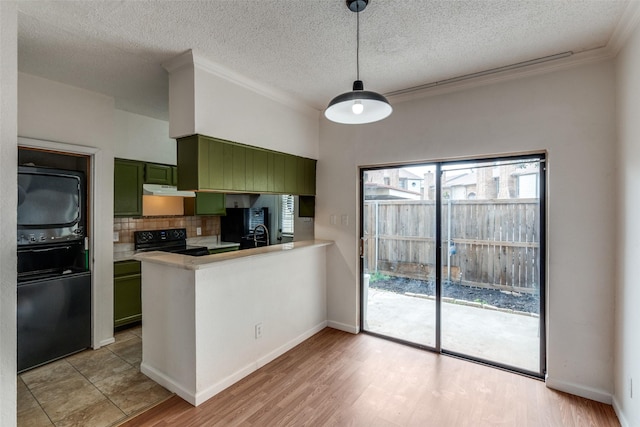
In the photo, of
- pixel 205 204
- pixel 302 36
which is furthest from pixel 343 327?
pixel 302 36

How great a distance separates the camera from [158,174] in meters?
4.12

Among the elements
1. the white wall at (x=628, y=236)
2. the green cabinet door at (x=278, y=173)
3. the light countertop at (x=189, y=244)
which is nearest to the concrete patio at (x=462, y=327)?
the white wall at (x=628, y=236)

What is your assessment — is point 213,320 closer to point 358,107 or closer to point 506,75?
point 358,107

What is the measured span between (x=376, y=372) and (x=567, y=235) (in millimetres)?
2002

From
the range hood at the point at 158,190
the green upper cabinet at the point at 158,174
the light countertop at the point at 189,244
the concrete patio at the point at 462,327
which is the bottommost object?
the concrete patio at the point at 462,327

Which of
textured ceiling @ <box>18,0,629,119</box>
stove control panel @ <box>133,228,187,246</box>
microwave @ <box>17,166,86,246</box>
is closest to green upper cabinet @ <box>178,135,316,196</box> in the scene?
textured ceiling @ <box>18,0,629,119</box>

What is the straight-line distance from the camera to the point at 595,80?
2.39 m

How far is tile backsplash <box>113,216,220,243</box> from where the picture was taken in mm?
4047

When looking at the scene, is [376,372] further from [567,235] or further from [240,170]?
[240,170]

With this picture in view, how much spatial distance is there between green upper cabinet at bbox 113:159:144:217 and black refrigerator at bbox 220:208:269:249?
1434 mm

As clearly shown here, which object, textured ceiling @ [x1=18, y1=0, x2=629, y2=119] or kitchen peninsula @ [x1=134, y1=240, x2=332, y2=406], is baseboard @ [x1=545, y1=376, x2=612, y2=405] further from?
textured ceiling @ [x1=18, y1=0, x2=629, y2=119]

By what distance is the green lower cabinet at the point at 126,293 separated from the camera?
3.57 metres

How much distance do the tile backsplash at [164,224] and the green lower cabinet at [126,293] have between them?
58 centimetres

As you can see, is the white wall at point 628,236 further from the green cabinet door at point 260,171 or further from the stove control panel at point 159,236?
the stove control panel at point 159,236
